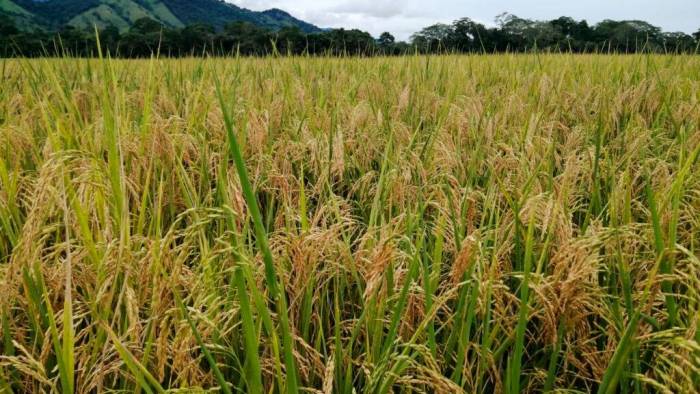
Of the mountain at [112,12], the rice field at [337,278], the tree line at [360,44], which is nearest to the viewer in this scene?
the rice field at [337,278]

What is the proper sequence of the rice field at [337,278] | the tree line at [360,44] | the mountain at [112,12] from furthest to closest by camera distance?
the mountain at [112,12]
the tree line at [360,44]
the rice field at [337,278]

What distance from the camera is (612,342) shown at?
1034 millimetres

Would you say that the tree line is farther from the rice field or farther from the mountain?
the mountain

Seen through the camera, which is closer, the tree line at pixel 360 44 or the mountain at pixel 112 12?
the tree line at pixel 360 44

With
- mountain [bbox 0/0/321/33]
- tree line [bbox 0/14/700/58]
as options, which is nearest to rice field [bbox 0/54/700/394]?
tree line [bbox 0/14/700/58]

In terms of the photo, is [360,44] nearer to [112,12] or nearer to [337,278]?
[337,278]

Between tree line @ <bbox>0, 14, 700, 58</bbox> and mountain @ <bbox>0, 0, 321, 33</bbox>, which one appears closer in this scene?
tree line @ <bbox>0, 14, 700, 58</bbox>

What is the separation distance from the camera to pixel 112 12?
415 feet

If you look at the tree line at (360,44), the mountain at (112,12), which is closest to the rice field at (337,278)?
the tree line at (360,44)

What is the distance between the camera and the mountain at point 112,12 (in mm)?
105219

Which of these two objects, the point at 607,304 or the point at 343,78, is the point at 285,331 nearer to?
the point at 607,304

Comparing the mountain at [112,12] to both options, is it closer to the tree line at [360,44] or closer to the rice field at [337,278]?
the tree line at [360,44]

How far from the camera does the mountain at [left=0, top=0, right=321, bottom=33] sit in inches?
4142

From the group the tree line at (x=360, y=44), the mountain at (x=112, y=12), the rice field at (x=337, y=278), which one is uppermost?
the mountain at (x=112, y=12)
